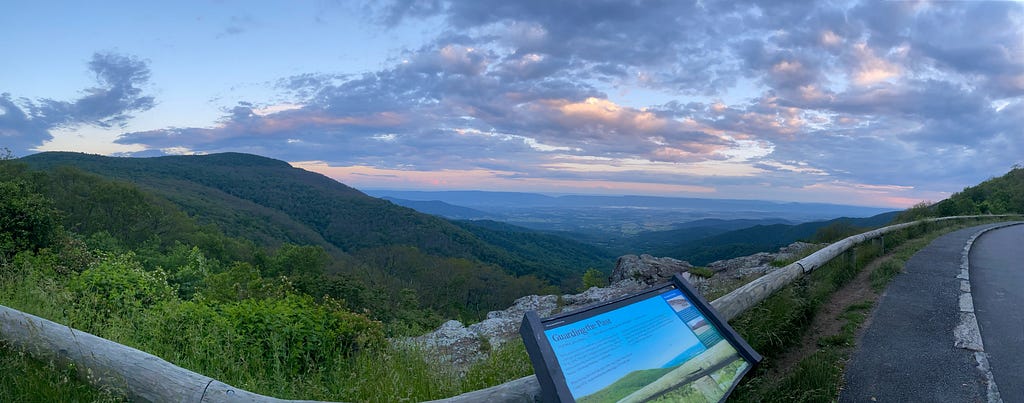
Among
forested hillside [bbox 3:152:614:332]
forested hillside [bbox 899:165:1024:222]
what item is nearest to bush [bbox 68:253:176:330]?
forested hillside [bbox 3:152:614:332]

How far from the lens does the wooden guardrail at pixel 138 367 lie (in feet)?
7.55

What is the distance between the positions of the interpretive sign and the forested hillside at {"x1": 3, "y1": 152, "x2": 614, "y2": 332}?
16.3 feet

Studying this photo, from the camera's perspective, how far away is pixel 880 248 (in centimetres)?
1040

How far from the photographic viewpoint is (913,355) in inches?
165

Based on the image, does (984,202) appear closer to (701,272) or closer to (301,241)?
(701,272)

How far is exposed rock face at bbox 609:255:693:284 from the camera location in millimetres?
11639

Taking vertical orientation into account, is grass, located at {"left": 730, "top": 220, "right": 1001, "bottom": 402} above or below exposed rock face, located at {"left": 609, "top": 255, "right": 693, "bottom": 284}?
above

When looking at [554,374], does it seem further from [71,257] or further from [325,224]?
[325,224]

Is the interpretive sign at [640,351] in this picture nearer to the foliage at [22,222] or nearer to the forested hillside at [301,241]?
the forested hillside at [301,241]

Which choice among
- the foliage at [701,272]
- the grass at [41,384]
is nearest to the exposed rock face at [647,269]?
the foliage at [701,272]

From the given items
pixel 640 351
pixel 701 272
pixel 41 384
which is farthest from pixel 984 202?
pixel 41 384

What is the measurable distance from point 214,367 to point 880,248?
41.7 ft

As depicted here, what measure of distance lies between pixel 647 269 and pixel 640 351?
10.3 meters

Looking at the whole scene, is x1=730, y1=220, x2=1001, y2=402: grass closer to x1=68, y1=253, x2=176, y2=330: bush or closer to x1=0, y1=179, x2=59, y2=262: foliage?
Answer: x1=68, y1=253, x2=176, y2=330: bush
